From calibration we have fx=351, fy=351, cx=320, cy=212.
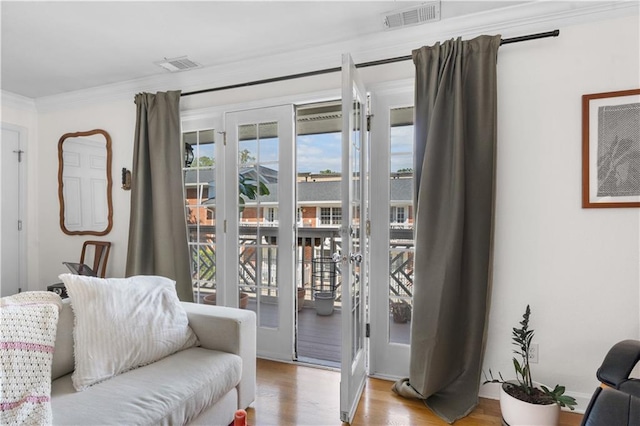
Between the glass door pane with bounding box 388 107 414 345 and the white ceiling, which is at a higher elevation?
the white ceiling

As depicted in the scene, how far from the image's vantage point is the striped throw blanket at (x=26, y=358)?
1262 mm

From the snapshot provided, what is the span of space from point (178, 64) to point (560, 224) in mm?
3051

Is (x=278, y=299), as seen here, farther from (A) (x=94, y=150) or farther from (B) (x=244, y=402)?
(A) (x=94, y=150)

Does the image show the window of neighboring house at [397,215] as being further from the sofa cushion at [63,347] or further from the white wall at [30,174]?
the white wall at [30,174]

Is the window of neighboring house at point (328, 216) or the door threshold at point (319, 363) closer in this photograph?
the door threshold at point (319, 363)

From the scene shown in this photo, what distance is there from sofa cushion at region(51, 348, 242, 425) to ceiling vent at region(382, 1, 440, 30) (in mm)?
2231

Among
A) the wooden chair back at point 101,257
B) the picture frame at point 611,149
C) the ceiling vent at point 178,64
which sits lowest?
the wooden chair back at point 101,257

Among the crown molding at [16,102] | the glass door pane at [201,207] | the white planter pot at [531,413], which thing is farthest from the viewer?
the crown molding at [16,102]

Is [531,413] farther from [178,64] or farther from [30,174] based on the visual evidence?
[30,174]

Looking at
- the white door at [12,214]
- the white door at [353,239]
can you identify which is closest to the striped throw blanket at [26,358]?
the white door at [353,239]

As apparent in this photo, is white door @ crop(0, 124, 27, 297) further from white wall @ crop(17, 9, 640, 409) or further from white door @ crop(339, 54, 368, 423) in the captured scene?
white wall @ crop(17, 9, 640, 409)

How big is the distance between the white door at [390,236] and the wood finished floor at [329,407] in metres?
0.26

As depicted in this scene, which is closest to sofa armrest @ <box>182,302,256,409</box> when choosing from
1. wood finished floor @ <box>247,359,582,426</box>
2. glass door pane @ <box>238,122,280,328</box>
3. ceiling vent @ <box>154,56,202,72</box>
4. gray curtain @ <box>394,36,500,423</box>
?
wood finished floor @ <box>247,359,582,426</box>

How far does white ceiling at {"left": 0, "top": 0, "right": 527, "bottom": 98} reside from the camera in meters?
2.14
